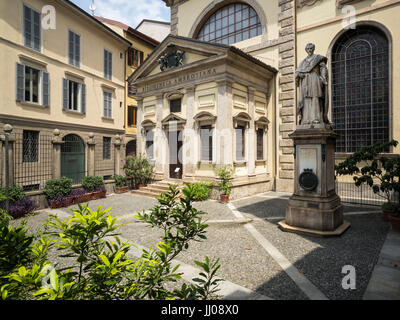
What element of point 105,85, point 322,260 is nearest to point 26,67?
point 105,85

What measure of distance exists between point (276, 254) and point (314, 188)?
2.54 metres

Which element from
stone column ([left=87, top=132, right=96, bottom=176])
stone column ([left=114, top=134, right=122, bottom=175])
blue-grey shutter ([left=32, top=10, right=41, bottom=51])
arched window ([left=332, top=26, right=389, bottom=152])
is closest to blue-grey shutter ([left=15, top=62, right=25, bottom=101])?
blue-grey shutter ([left=32, top=10, right=41, bottom=51])

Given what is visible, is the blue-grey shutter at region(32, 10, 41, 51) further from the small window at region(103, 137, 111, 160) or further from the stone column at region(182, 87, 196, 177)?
the stone column at region(182, 87, 196, 177)

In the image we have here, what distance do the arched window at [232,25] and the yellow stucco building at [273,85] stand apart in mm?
77

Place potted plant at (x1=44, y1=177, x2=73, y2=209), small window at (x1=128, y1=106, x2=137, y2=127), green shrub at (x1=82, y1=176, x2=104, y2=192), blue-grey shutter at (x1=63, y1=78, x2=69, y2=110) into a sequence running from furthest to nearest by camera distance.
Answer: small window at (x1=128, y1=106, x2=137, y2=127) → blue-grey shutter at (x1=63, y1=78, x2=69, y2=110) → green shrub at (x1=82, y1=176, x2=104, y2=192) → potted plant at (x1=44, y1=177, x2=73, y2=209)

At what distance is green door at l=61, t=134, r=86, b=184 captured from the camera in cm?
1499

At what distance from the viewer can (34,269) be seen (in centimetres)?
153

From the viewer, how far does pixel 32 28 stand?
13.9 metres

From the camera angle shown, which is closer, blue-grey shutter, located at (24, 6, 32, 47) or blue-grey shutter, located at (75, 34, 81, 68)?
blue-grey shutter, located at (24, 6, 32, 47)

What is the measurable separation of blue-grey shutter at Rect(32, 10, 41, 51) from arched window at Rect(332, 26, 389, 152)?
1760 cm

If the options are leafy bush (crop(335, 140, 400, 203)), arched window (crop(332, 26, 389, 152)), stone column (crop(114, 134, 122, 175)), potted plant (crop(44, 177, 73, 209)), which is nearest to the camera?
leafy bush (crop(335, 140, 400, 203))

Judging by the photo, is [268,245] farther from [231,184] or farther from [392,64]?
[392,64]

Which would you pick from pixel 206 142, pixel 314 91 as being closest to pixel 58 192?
pixel 206 142
